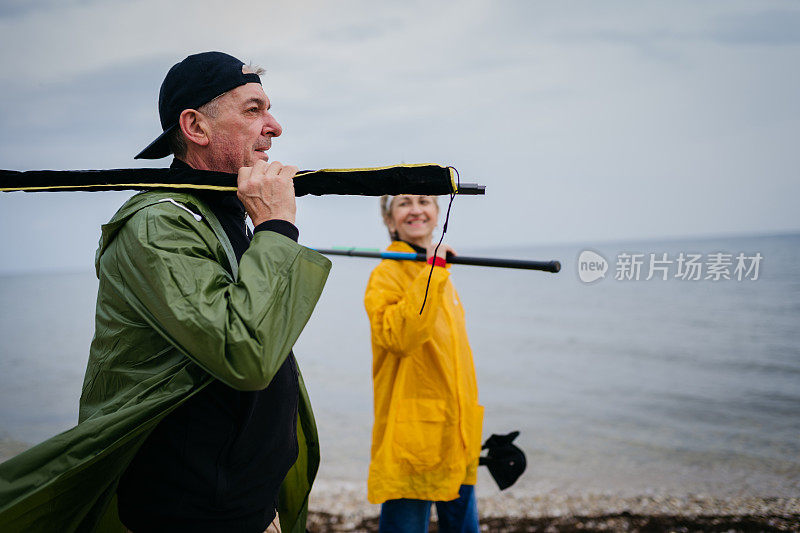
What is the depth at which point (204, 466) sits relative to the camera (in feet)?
5.57

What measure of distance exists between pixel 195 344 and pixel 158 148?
1.08 metres

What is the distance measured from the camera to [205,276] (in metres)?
1.49

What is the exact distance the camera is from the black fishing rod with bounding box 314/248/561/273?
110 inches

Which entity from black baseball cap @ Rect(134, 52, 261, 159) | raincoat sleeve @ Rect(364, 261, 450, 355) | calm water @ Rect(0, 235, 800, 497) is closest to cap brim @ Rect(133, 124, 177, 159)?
black baseball cap @ Rect(134, 52, 261, 159)

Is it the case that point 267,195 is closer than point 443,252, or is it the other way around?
point 267,195

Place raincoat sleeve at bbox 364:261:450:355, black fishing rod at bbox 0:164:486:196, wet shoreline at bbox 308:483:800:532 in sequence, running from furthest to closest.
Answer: wet shoreline at bbox 308:483:800:532, raincoat sleeve at bbox 364:261:450:355, black fishing rod at bbox 0:164:486:196

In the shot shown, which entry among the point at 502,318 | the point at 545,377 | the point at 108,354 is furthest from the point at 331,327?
the point at 108,354

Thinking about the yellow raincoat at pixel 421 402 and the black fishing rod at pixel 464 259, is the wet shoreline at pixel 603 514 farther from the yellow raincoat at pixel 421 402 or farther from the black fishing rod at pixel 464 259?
the black fishing rod at pixel 464 259

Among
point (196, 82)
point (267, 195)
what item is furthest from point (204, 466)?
point (196, 82)

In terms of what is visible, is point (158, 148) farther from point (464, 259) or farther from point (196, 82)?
point (464, 259)

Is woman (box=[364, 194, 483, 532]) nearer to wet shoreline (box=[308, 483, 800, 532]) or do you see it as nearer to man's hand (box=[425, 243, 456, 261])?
man's hand (box=[425, 243, 456, 261])

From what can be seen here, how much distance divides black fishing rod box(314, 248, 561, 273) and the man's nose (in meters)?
1.30

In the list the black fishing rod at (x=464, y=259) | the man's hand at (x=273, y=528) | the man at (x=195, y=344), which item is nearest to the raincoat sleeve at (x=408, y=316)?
the black fishing rod at (x=464, y=259)

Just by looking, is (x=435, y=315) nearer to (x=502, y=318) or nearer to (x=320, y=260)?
(x=320, y=260)
